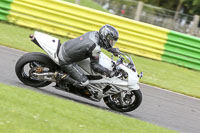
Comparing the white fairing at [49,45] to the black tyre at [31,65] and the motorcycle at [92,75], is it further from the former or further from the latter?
the black tyre at [31,65]

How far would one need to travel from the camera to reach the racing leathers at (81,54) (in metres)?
6.71

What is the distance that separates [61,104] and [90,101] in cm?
157

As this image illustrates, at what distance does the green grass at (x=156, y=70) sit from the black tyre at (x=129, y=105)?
9.74 ft

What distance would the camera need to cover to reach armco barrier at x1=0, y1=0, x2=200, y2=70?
13016mm

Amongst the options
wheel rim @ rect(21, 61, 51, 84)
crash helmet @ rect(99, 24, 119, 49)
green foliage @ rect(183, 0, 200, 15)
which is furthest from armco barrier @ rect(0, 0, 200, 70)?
green foliage @ rect(183, 0, 200, 15)

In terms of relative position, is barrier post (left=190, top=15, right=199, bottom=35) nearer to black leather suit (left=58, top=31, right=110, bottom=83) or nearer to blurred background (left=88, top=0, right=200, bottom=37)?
blurred background (left=88, top=0, right=200, bottom=37)

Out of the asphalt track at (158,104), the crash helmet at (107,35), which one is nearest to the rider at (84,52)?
the crash helmet at (107,35)

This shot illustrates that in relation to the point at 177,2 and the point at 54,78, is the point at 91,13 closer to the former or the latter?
the point at 54,78

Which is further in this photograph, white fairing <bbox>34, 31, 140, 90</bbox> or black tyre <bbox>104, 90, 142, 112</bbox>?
black tyre <bbox>104, 90, 142, 112</bbox>

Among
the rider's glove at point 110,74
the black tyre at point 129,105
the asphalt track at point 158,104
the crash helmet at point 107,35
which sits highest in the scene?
the crash helmet at point 107,35

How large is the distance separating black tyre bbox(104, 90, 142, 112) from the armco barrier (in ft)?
19.0

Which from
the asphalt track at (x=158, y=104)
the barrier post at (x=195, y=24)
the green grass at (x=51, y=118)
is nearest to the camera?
the green grass at (x=51, y=118)

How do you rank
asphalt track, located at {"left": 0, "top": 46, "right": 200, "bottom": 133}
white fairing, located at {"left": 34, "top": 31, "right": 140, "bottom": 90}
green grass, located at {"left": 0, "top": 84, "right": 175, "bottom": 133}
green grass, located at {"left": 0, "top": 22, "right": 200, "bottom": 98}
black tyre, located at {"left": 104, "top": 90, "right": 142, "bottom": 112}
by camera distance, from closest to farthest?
1. green grass, located at {"left": 0, "top": 84, "right": 175, "bottom": 133}
2. white fairing, located at {"left": 34, "top": 31, "right": 140, "bottom": 90}
3. black tyre, located at {"left": 104, "top": 90, "right": 142, "bottom": 112}
4. asphalt track, located at {"left": 0, "top": 46, "right": 200, "bottom": 133}
5. green grass, located at {"left": 0, "top": 22, "right": 200, "bottom": 98}

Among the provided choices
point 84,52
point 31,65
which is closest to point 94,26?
point 31,65
